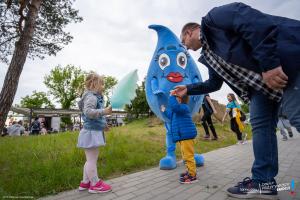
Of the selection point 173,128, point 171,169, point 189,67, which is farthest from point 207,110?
point 173,128

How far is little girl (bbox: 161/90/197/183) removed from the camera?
3324mm

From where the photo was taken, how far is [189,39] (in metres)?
2.76

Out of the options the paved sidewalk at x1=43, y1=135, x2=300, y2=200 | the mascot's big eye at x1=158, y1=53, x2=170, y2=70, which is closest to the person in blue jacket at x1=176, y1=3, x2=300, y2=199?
the paved sidewalk at x1=43, y1=135, x2=300, y2=200

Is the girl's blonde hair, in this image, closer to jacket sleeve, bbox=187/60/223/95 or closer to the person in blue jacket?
the person in blue jacket

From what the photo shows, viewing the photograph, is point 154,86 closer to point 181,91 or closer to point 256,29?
point 181,91

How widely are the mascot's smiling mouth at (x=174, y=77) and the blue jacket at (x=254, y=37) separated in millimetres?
1981

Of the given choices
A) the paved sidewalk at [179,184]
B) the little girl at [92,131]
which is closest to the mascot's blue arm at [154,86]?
the little girl at [92,131]

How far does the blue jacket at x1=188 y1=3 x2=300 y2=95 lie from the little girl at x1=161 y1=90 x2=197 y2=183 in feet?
4.24

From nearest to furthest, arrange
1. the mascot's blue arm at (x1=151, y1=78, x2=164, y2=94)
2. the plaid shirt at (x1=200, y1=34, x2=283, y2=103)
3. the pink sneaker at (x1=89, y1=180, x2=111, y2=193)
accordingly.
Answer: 1. the plaid shirt at (x1=200, y1=34, x2=283, y2=103)
2. the pink sneaker at (x1=89, y1=180, x2=111, y2=193)
3. the mascot's blue arm at (x1=151, y1=78, x2=164, y2=94)

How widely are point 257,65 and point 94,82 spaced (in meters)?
2.13

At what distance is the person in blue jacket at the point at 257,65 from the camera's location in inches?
74.1

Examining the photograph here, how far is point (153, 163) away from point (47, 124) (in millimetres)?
24245

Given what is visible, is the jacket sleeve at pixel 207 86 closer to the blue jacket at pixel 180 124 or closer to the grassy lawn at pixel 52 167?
the blue jacket at pixel 180 124

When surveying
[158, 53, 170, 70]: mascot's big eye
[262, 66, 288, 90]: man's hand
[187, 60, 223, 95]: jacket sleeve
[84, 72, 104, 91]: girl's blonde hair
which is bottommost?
[262, 66, 288, 90]: man's hand
